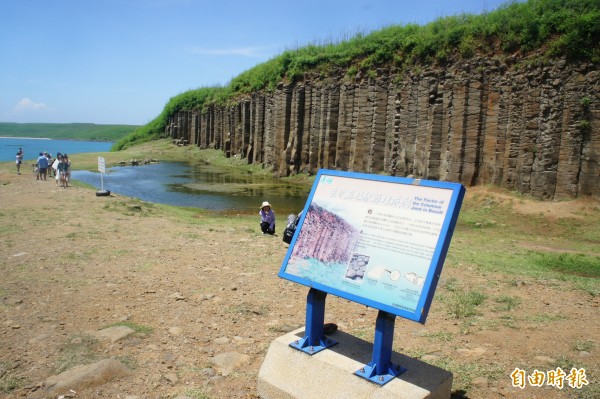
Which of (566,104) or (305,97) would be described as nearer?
(566,104)

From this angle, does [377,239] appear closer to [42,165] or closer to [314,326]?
[314,326]

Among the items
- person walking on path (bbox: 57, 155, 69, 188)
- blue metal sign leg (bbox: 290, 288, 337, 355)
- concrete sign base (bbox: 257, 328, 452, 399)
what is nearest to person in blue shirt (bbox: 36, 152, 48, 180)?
person walking on path (bbox: 57, 155, 69, 188)

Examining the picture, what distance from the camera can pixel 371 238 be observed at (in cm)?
430

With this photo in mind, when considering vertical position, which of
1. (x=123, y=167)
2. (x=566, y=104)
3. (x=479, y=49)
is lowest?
(x=123, y=167)

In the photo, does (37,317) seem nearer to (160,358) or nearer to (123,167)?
(160,358)

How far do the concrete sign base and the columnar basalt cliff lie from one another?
47.5ft

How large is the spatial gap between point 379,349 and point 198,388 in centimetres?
183

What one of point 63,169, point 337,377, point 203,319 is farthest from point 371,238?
point 63,169

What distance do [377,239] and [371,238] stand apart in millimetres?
65

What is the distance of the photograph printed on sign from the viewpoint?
3969 millimetres

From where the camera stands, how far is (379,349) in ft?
13.6

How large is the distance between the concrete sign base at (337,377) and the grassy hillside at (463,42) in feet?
52.6

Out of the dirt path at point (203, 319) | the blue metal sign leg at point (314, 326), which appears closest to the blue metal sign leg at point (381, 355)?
the blue metal sign leg at point (314, 326)

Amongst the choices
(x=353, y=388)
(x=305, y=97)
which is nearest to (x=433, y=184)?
(x=353, y=388)
